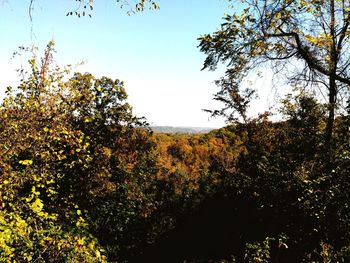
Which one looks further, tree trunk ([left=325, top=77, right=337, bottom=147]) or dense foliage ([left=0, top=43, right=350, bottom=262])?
tree trunk ([left=325, top=77, right=337, bottom=147])

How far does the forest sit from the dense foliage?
0.05 m

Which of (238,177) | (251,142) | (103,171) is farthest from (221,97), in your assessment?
(103,171)

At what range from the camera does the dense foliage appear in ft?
27.9

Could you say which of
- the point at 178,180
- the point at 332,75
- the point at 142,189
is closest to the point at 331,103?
the point at 332,75

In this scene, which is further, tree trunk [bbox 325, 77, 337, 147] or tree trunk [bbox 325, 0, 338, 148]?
tree trunk [bbox 325, 77, 337, 147]

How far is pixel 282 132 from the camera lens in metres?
13.1

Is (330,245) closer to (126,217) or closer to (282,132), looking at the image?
(282,132)

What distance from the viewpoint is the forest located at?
801 cm

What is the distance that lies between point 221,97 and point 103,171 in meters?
7.01

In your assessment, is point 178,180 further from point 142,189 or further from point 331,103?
point 331,103

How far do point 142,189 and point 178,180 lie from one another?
260 inches

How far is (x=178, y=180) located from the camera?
2466 cm

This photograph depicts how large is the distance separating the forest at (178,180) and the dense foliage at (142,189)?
5cm

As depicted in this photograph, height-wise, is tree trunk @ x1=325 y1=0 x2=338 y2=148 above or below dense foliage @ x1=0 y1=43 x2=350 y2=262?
above
